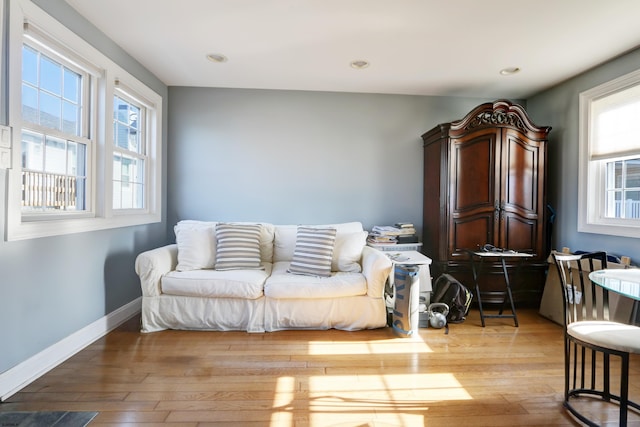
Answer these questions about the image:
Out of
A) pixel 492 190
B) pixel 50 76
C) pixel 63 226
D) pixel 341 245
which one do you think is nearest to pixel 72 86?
pixel 50 76

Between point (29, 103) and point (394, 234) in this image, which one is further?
point (394, 234)

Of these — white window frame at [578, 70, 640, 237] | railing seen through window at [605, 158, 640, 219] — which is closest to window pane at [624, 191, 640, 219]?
railing seen through window at [605, 158, 640, 219]

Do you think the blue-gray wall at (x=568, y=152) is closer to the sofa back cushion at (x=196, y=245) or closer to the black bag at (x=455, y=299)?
the black bag at (x=455, y=299)

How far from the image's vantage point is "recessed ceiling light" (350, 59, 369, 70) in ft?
10.4

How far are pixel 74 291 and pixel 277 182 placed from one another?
2.23 meters

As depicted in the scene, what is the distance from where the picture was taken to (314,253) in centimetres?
319

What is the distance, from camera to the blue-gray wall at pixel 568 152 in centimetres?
307

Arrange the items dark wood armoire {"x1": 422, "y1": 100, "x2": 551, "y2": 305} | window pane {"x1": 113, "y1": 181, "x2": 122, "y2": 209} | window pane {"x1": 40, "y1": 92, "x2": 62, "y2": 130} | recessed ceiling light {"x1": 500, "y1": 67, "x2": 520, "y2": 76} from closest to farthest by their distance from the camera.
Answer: window pane {"x1": 40, "y1": 92, "x2": 62, "y2": 130} → window pane {"x1": 113, "y1": 181, "x2": 122, "y2": 209} → recessed ceiling light {"x1": 500, "y1": 67, "x2": 520, "y2": 76} → dark wood armoire {"x1": 422, "y1": 100, "x2": 551, "y2": 305}

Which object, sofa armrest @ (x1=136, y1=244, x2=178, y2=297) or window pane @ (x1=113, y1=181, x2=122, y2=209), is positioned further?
window pane @ (x1=113, y1=181, x2=122, y2=209)

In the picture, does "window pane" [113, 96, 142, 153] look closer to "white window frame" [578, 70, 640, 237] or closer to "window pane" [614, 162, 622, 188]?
"white window frame" [578, 70, 640, 237]

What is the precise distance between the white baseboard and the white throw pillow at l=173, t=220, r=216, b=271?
0.70 metres

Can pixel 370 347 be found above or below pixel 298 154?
below

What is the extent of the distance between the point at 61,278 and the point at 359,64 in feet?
9.96

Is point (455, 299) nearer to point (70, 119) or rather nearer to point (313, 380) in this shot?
point (313, 380)
